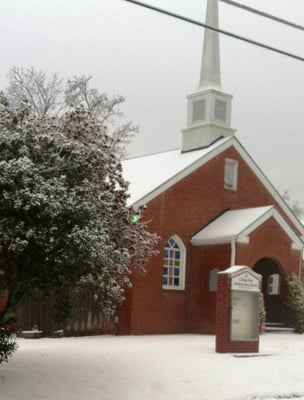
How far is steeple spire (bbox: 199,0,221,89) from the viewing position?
2942 centimetres

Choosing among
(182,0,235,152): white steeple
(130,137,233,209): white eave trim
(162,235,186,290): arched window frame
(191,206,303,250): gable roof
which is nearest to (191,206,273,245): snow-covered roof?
(191,206,303,250): gable roof

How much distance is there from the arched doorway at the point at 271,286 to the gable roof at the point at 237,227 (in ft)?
5.34

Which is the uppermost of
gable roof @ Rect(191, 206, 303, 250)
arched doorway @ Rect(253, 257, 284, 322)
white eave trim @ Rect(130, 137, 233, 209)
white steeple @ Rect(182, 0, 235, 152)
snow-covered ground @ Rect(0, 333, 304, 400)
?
white steeple @ Rect(182, 0, 235, 152)

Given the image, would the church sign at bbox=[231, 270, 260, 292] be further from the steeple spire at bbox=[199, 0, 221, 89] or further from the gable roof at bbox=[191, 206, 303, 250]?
the steeple spire at bbox=[199, 0, 221, 89]

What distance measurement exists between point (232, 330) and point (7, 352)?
6.32 metres

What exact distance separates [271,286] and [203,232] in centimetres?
464

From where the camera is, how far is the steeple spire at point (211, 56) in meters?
29.4

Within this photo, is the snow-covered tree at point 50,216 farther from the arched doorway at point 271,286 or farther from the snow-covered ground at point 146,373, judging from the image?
the arched doorway at point 271,286

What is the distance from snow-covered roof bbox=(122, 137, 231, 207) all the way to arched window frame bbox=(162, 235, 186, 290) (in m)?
2.07

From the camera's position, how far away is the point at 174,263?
2450 centimetres

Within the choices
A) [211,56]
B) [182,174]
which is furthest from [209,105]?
[182,174]

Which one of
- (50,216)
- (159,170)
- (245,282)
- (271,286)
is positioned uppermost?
(159,170)

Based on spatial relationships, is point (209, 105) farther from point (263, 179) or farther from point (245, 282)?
point (245, 282)

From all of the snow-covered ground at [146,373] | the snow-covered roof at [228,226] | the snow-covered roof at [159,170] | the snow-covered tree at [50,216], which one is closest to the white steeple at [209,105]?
the snow-covered roof at [159,170]
